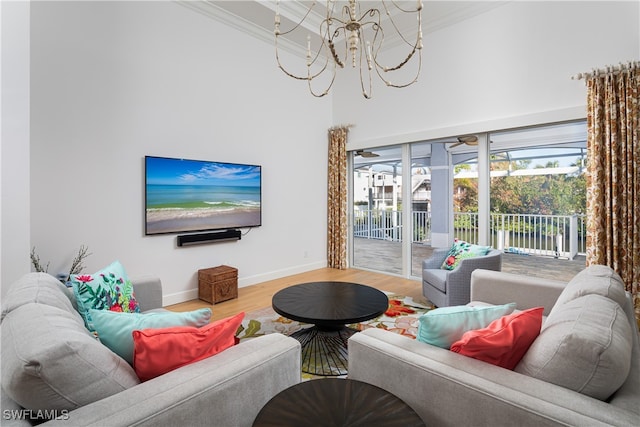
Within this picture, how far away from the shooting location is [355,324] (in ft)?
9.87

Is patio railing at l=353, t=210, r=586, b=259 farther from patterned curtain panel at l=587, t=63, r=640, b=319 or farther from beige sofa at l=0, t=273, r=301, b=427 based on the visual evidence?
beige sofa at l=0, t=273, r=301, b=427

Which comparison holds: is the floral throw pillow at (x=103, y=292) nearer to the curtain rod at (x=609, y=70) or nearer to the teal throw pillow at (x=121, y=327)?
the teal throw pillow at (x=121, y=327)

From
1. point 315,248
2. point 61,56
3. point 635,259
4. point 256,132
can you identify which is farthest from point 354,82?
point 635,259

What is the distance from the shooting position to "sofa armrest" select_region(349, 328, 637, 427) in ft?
2.88

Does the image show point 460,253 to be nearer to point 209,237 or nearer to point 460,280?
point 460,280

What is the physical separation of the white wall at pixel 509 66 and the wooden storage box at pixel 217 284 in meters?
3.01

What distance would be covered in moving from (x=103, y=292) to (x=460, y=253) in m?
3.23

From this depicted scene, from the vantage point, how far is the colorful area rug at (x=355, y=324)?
9.36ft

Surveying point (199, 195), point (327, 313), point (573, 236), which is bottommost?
point (327, 313)

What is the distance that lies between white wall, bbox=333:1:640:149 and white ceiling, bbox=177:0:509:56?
11 cm

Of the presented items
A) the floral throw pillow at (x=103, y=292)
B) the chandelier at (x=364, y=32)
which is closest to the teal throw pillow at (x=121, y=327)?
the floral throw pillow at (x=103, y=292)

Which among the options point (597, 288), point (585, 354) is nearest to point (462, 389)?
point (585, 354)

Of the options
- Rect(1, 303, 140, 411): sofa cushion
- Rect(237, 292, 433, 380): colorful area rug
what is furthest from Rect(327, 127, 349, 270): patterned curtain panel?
Rect(1, 303, 140, 411): sofa cushion

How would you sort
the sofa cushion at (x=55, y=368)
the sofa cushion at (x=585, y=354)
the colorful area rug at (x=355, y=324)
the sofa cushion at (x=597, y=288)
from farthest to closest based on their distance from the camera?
the colorful area rug at (x=355, y=324) < the sofa cushion at (x=597, y=288) < the sofa cushion at (x=585, y=354) < the sofa cushion at (x=55, y=368)
